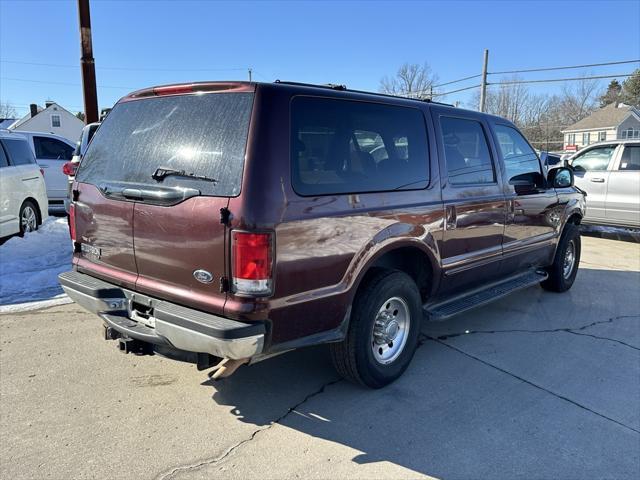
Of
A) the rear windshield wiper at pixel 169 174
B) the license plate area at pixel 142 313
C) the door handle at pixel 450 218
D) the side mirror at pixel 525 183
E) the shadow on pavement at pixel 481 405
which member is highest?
the rear windshield wiper at pixel 169 174

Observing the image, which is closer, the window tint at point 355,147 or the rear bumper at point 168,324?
the rear bumper at point 168,324

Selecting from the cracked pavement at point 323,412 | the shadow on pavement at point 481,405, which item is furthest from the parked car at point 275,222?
the cracked pavement at point 323,412

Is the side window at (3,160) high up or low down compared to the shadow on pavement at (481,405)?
up

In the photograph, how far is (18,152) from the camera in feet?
27.2

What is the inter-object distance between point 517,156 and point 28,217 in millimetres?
7537

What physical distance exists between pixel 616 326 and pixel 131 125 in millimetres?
4957

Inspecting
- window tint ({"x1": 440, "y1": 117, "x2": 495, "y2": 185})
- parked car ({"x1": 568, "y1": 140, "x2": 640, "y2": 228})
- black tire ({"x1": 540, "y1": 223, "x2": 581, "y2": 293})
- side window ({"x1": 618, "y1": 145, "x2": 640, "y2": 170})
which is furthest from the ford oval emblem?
side window ({"x1": 618, "y1": 145, "x2": 640, "y2": 170})

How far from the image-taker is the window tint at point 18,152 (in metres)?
8.04

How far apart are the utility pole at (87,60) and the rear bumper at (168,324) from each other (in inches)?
258

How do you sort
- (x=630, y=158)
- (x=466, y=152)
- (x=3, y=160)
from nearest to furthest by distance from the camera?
1. (x=466, y=152)
2. (x=3, y=160)
3. (x=630, y=158)

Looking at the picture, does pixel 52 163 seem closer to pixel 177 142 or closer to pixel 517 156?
pixel 177 142

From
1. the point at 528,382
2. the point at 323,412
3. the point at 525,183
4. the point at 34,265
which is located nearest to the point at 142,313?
the point at 323,412

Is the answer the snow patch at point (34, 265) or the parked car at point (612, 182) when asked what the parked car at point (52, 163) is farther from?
the parked car at point (612, 182)

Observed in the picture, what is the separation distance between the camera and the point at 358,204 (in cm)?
320
